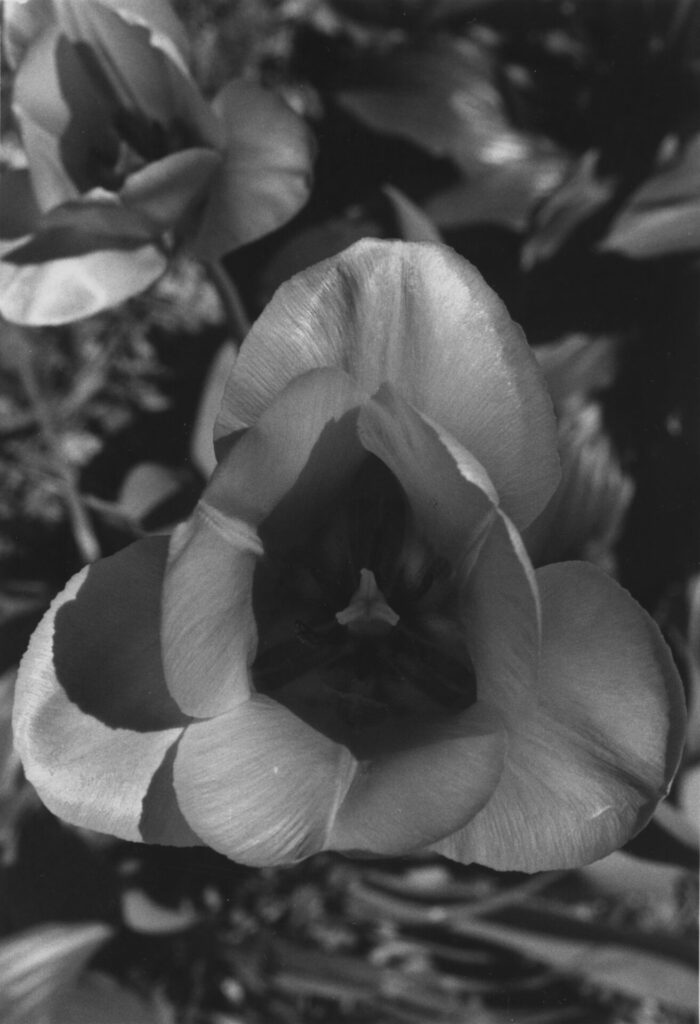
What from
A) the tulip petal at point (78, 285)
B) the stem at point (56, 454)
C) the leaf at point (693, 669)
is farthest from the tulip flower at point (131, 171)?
the leaf at point (693, 669)

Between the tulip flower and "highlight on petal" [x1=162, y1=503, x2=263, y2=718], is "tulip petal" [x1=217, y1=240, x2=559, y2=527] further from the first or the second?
the tulip flower

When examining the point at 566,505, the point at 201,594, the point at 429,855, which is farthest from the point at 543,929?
the point at 201,594

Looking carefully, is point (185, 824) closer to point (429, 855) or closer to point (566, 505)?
point (566, 505)

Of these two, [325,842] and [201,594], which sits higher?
[201,594]

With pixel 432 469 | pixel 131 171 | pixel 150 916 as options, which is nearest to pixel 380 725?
pixel 432 469

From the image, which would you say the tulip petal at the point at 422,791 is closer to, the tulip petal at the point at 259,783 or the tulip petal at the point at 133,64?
the tulip petal at the point at 259,783

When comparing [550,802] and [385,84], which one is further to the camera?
[385,84]
